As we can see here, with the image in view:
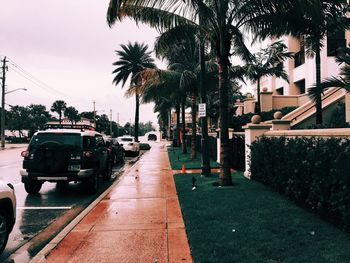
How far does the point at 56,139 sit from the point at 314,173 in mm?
7172

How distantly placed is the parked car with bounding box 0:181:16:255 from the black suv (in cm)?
424

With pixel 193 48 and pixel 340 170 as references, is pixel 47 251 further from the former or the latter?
pixel 193 48

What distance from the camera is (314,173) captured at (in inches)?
253

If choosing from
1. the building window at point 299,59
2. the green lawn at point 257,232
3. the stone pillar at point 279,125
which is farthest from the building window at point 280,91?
the green lawn at point 257,232

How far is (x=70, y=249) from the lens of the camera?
5250 mm

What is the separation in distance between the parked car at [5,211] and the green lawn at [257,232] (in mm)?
2856

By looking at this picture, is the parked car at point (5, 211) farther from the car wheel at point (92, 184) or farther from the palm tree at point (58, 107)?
the palm tree at point (58, 107)

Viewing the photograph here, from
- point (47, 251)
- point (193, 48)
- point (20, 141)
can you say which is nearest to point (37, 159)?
point (47, 251)

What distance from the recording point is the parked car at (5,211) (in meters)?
5.00

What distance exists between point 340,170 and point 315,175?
3.37 feet

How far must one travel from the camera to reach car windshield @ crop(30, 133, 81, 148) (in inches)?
390

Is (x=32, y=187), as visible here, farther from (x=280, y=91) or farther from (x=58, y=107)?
(x=58, y=107)

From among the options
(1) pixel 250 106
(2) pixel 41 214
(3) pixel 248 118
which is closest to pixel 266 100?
(3) pixel 248 118

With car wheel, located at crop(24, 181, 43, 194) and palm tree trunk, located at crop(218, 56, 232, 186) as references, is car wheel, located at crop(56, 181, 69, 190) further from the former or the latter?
palm tree trunk, located at crop(218, 56, 232, 186)
